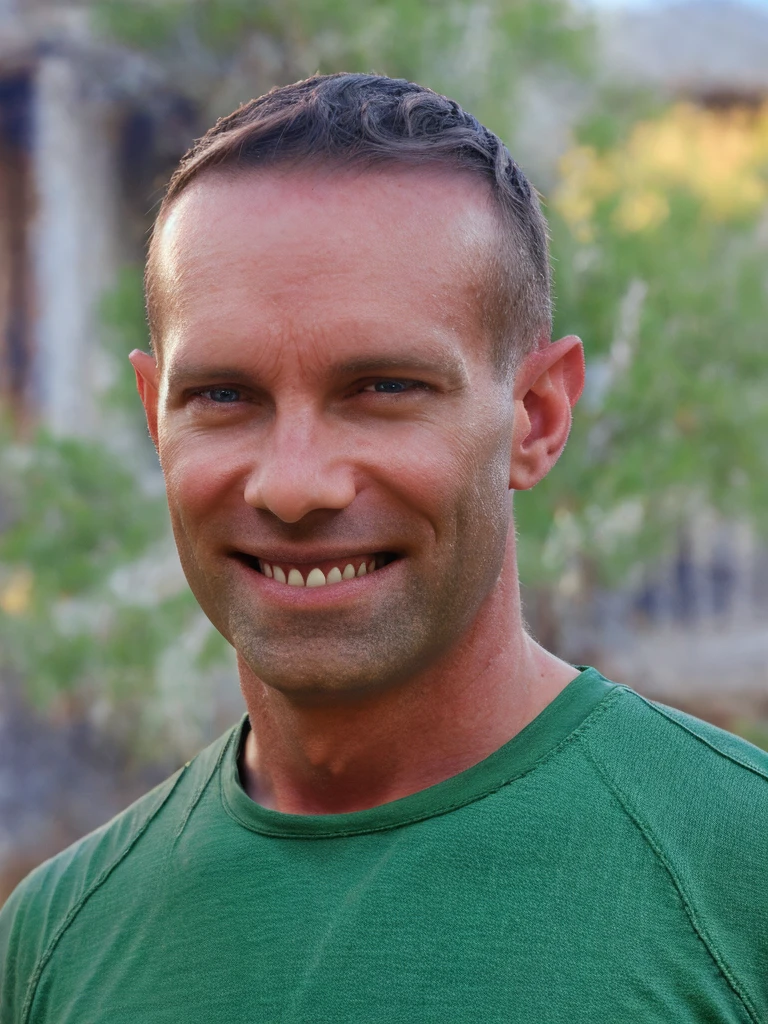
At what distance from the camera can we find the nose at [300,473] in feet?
3.78

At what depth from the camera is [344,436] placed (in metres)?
1.19

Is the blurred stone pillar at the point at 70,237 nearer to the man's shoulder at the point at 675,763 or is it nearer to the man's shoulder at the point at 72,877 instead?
the man's shoulder at the point at 72,877

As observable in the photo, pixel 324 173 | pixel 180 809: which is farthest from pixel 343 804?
pixel 324 173

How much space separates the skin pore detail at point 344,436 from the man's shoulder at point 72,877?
0.89ft

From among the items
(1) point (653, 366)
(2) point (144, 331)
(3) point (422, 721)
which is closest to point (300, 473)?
(3) point (422, 721)

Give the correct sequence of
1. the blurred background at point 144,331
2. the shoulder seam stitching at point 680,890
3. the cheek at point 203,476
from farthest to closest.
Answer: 1. the blurred background at point 144,331
2. the cheek at point 203,476
3. the shoulder seam stitching at point 680,890

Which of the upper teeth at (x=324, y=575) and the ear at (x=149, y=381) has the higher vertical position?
the ear at (x=149, y=381)

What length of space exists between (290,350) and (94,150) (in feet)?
23.8

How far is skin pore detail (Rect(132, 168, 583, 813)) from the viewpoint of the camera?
118 centimetres

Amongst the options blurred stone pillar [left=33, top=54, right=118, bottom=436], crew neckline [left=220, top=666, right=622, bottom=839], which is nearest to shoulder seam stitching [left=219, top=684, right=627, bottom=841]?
crew neckline [left=220, top=666, right=622, bottom=839]

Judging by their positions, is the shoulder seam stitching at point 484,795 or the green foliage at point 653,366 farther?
the green foliage at point 653,366

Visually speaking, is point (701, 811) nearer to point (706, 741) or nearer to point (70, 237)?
point (706, 741)

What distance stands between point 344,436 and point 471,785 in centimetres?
36

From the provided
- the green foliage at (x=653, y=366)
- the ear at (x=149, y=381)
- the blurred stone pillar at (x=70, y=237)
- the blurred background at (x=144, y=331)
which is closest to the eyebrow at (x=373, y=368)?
the ear at (x=149, y=381)
